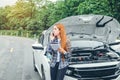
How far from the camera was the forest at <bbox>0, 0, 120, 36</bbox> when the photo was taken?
99.7 ft

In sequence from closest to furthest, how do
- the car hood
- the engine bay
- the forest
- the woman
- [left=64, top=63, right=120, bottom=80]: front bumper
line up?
the woman < [left=64, top=63, right=120, bottom=80]: front bumper < the engine bay < the car hood < the forest

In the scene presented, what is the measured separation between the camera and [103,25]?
456 inches

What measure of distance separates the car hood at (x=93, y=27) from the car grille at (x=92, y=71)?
2.00m

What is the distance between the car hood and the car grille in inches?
78.7

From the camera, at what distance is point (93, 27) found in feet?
38.9

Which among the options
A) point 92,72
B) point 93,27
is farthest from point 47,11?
point 92,72

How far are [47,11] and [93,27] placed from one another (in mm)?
43133

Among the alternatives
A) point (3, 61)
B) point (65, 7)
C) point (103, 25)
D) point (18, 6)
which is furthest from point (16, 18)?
point (103, 25)

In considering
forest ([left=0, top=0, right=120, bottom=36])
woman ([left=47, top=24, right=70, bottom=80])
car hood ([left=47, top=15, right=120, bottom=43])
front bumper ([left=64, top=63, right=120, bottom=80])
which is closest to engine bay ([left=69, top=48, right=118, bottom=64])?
front bumper ([left=64, top=63, right=120, bottom=80])

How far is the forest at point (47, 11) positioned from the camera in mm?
30375

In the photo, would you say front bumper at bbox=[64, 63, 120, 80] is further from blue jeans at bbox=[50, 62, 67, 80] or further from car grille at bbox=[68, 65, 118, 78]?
blue jeans at bbox=[50, 62, 67, 80]

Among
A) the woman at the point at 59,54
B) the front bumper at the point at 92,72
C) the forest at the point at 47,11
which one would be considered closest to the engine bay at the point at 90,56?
the front bumper at the point at 92,72

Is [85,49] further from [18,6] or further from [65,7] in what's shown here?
[18,6]

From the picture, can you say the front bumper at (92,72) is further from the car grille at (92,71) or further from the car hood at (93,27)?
the car hood at (93,27)
